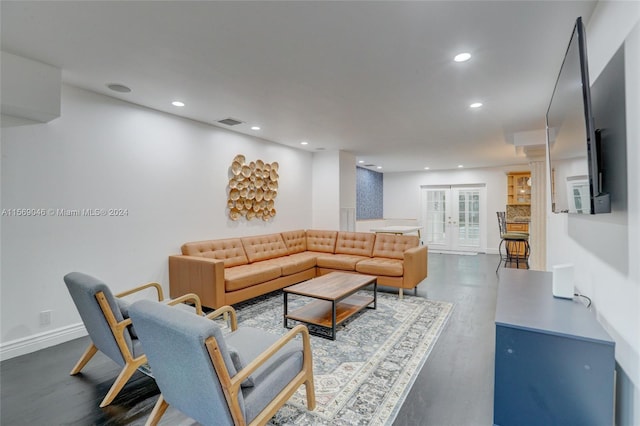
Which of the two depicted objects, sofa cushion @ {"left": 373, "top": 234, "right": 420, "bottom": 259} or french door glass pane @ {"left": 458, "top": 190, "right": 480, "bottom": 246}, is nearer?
sofa cushion @ {"left": 373, "top": 234, "right": 420, "bottom": 259}

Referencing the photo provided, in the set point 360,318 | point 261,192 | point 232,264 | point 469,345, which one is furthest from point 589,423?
point 261,192

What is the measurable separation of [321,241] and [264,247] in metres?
1.24

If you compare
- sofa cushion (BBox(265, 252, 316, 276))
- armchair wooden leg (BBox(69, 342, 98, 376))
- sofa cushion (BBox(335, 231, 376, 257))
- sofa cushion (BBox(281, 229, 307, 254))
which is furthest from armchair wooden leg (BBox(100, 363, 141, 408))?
sofa cushion (BBox(335, 231, 376, 257))

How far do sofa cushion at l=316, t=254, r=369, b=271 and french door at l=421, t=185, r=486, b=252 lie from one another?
5.12m

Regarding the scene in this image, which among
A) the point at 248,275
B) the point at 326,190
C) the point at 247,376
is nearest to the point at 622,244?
the point at 247,376

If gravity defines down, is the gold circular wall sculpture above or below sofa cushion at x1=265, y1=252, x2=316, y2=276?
above

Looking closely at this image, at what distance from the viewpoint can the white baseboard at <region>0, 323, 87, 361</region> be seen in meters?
2.58

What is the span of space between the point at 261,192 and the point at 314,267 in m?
1.58

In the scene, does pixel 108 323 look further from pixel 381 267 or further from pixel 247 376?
pixel 381 267

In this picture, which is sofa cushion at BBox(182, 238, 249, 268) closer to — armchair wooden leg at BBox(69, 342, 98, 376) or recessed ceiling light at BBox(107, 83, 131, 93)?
armchair wooden leg at BBox(69, 342, 98, 376)

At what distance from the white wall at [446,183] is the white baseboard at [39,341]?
856 cm

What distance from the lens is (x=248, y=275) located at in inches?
148

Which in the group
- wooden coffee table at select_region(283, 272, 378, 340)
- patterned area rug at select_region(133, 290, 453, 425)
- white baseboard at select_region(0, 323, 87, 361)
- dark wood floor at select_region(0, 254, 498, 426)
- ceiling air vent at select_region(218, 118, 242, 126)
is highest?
ceiling air vent at select_region(218, 118, 242, 126)

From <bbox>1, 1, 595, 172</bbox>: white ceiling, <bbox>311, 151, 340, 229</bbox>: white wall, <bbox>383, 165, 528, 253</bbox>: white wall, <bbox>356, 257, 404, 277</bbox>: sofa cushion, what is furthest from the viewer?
<bbox>383, 165, 528, 253</bbox>: white wall
